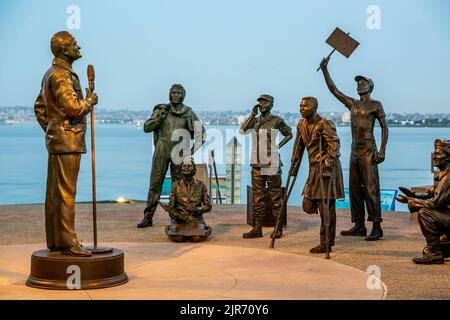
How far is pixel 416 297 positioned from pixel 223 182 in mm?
11997

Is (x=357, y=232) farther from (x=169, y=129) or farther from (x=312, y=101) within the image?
(x=169, y=129)

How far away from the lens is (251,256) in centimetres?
1023

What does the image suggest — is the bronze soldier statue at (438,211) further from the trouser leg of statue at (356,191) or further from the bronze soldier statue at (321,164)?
the trouser leg of statue at (356,191)

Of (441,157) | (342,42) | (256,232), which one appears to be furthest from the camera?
(256,232)

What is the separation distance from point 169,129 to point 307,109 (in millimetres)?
2802

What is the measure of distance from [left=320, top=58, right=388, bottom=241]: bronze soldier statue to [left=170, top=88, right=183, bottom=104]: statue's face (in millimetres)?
2258

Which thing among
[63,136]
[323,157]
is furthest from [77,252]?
[323,157]

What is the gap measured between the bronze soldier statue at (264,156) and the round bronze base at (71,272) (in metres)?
3.97

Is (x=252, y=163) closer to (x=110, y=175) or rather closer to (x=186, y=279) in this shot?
(x=186, y=279)

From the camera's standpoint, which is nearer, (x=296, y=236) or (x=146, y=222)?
(x=296, y=236)

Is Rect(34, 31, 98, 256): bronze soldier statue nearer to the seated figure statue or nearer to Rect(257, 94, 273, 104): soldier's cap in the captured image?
the seated figure statue

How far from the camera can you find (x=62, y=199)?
834cm

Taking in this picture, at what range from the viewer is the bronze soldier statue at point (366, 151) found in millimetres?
11805

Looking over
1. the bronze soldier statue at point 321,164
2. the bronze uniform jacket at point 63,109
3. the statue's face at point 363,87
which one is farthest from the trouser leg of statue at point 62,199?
the statue's face at point 363,87
